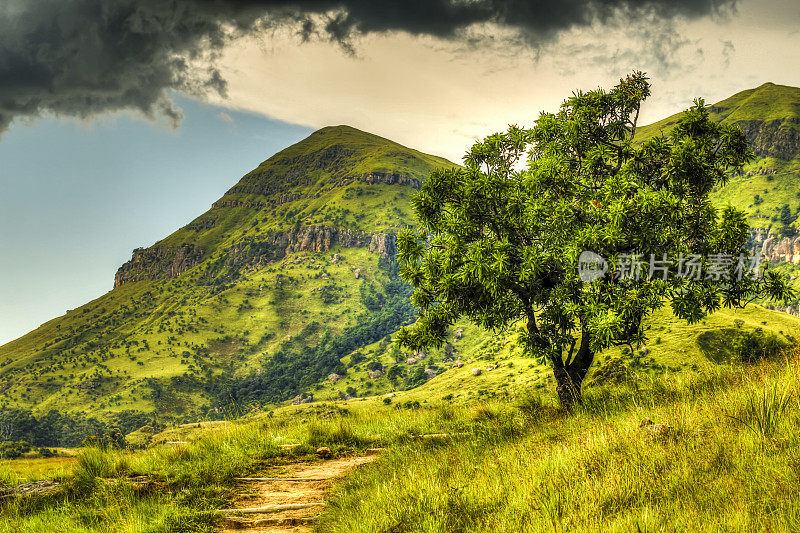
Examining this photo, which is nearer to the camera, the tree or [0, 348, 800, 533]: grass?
[0, 348, 800, 533]: grass

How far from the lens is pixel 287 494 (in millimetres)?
7238

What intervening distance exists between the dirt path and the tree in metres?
4.91

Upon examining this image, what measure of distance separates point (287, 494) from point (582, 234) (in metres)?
9.28

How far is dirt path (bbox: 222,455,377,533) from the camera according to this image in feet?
19.2

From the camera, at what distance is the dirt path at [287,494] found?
19.2ft

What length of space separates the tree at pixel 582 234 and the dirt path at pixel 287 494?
491 centimetres

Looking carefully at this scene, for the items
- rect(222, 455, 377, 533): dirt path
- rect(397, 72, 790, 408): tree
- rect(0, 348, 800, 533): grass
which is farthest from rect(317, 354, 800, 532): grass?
rect(397, 72, 790, 408): tree

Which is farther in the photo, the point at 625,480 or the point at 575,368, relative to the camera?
the point at 575,368

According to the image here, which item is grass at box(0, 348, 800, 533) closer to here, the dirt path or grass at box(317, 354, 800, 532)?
grass at box(317, 354, 800, 532)

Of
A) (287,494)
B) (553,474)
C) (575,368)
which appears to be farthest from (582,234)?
(287,494)

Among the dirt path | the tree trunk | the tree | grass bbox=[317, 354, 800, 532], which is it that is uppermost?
the tree

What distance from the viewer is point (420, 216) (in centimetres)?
1363

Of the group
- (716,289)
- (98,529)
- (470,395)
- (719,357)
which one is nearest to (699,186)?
(716,289)

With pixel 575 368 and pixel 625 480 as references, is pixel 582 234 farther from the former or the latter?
pixel 625 480
